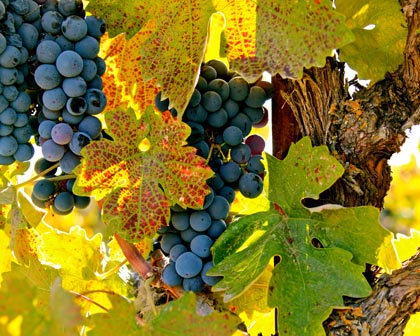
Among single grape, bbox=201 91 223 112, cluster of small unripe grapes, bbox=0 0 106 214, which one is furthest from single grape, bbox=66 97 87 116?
single grape, bbox=201 91 223 112

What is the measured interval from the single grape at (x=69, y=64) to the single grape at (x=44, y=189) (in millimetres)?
206

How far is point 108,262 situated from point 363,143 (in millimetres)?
548

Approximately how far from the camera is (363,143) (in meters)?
1.19

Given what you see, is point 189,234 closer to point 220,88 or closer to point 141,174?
point 141,174

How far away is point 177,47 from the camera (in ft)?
3.75

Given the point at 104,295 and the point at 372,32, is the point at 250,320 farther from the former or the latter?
the point at 372,32

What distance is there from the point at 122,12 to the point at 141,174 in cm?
27

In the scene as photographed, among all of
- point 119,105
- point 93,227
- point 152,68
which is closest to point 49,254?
point 119,105

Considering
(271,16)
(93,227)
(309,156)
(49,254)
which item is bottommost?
(93,227)

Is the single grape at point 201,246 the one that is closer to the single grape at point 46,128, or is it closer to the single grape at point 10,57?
the single grape at point 46,128

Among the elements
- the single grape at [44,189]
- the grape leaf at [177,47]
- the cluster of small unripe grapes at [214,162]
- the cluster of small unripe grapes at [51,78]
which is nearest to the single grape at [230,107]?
the cluster of small unripe grapes at [214,162]

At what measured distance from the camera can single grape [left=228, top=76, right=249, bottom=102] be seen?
3.96 feet

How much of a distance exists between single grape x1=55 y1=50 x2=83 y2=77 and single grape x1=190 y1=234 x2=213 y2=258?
12.6 inches

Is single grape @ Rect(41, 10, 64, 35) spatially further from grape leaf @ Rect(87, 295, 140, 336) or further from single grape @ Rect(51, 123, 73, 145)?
grape leaf @ Rect(87, 295, 140, 336)
